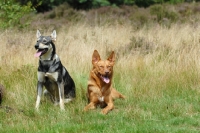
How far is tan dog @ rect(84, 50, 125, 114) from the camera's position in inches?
277

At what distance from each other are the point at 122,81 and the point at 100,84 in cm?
140

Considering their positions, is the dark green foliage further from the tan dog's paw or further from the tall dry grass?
the tan dog's paw

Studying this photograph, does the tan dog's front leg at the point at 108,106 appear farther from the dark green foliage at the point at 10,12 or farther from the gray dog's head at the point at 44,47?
the dark green foliage at the point at 10,12

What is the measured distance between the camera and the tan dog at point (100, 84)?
23.1ft

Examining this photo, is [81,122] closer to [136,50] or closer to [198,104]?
[198,104]

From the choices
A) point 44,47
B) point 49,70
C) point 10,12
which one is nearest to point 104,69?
point 49,70

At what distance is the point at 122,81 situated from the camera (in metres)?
8.50

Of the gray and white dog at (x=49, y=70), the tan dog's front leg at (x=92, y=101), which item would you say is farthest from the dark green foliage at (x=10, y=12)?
the tan dog's front leg at (x=92, y=101)

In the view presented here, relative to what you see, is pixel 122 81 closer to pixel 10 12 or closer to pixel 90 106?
pixel 90 106

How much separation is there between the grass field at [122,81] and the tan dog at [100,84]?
0.21 metres

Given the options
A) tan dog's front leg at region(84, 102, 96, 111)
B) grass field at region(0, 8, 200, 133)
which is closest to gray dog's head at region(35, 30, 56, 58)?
grass field at region(0, 8, 200, 133)

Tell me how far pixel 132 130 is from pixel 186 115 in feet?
4.05

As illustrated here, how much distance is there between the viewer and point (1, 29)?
12.8 metres

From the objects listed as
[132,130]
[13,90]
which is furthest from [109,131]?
[13,90]
